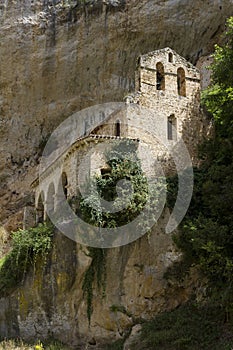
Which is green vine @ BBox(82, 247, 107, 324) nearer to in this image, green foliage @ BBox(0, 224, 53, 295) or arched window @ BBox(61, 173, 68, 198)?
green foliage @ BBox(0, 224, 53, 295)

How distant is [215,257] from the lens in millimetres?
15891

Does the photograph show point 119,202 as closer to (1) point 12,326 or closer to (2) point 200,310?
(2) point 200,310

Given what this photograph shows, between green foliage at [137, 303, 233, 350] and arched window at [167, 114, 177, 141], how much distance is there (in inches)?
303

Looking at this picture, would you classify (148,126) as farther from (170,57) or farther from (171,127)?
(170,57)

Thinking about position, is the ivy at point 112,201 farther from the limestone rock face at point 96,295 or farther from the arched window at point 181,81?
the arched window at point 181,81

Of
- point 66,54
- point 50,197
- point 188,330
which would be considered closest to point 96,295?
point 188,330

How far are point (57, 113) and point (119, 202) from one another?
49.8ft

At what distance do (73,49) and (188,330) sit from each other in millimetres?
19369

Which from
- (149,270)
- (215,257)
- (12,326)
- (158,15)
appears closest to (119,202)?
(149,270)

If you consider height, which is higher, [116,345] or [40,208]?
[40,208]

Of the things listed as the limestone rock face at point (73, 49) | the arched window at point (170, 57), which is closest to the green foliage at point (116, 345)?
the arched window at point (170, 57)

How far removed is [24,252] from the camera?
20.4m

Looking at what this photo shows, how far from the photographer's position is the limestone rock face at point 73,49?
29.8 m

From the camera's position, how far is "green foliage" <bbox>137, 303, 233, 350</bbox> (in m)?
15.9
